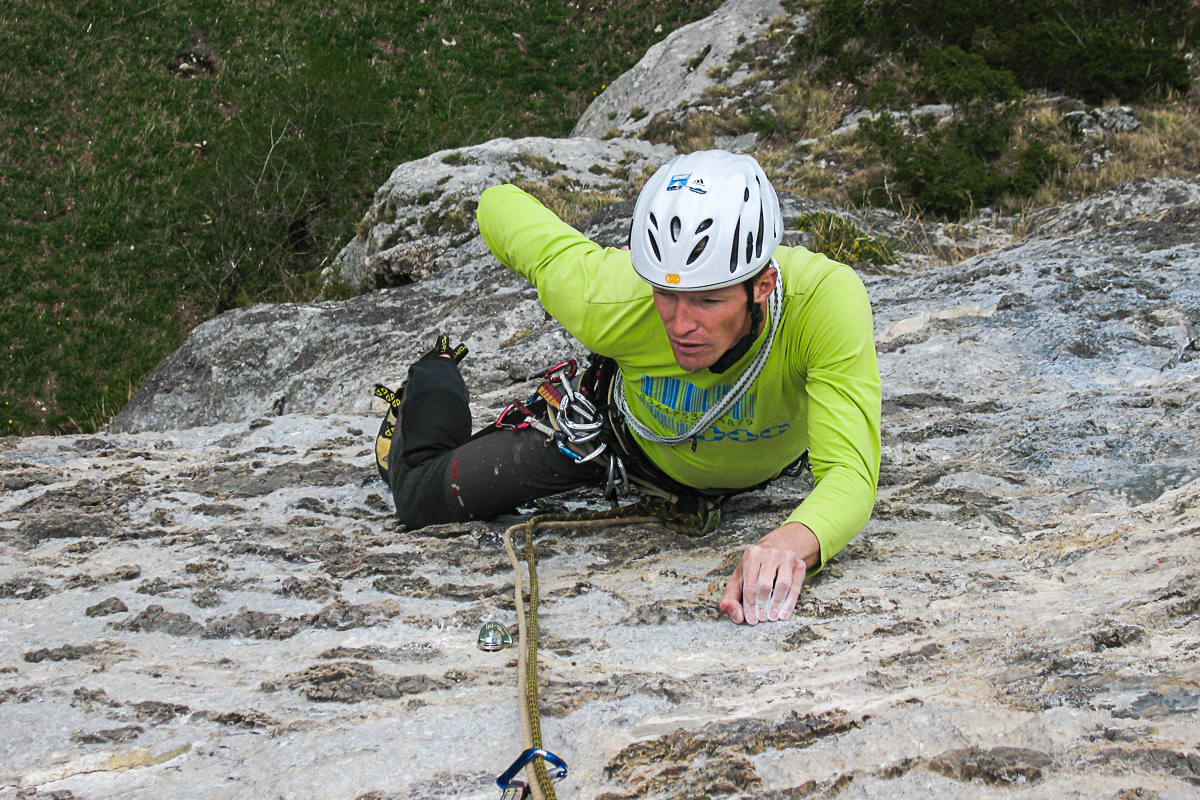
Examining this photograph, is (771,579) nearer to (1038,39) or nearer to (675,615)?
(675,615)

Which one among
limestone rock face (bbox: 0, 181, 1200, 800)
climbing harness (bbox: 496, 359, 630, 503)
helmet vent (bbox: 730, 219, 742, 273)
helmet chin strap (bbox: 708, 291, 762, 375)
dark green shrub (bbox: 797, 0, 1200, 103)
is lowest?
limestone rock face (bbox: 0, 181, 1200, 800)

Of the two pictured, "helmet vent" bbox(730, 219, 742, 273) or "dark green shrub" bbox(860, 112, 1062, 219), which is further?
"dark green shrub" bbox(860, 112, 1062, 219)

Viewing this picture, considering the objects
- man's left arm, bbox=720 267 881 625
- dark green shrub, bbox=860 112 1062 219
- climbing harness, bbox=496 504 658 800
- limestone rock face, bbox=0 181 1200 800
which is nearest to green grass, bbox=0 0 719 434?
dark green shrub, bbox=860 112 1062 219

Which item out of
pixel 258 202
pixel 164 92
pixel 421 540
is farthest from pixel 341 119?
pixel 421 540

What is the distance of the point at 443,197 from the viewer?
27.3ft

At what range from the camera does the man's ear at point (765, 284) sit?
243 centimetres

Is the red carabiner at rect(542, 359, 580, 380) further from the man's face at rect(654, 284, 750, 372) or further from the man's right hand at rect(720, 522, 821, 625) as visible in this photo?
the man's right hand at rect(720, 522, 821, 625)

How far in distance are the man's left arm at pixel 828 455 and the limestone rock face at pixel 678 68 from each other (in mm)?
10320

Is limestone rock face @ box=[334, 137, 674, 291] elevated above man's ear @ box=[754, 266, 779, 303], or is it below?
above

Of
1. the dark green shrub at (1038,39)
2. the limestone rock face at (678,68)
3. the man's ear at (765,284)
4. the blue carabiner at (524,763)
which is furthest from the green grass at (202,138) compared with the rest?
the blue carabiner at (524,763)

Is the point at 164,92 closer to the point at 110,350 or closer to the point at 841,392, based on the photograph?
the point at 110,350

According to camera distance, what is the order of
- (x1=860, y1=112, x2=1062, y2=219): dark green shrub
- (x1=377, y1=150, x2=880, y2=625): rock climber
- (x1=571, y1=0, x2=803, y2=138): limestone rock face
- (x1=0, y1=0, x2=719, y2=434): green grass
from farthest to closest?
(x1=571, y1=0, x2=803, y2=138): limestone rock face
(x1=0, y1=0, x2=719, y2=434): green grass
(x1=860, y1=112, x2=1062, y2=219): dark green shrub
(x1=377, y1=150, x2=880, y2=625): rock climber

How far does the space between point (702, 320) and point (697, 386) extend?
35 centimetres

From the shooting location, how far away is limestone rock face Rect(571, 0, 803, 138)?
1272 cm
